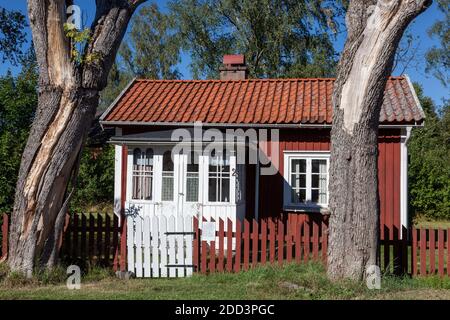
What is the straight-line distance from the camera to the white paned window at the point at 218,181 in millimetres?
11836

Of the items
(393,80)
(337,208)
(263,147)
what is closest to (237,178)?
(263,147)

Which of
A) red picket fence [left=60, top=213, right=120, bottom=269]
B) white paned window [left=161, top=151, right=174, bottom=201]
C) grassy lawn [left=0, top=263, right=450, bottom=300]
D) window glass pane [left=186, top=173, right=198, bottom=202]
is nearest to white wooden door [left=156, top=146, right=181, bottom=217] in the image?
white paned window [left=161, top=151, right=174, bottom=201]

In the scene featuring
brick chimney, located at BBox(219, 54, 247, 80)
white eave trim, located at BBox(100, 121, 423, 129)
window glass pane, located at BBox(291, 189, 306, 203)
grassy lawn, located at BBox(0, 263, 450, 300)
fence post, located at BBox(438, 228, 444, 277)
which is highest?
brick chimney, located at BBox(219, 54, 247, 80)

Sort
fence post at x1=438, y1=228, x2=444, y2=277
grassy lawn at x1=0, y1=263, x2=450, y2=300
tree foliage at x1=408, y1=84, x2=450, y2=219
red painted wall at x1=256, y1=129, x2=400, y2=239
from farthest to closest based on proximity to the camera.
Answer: tree foliage at x1=408, y1=84, x2=450, y2=219 < red painted wall at x1=256, y1=129, x2=400, y2=239 < fence post at x1=438, y1=228, x2=444, y2=277 < grassy lawn at x1=0, y1=263, x2=450, y2=300

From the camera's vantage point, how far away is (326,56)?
29078 millimetres

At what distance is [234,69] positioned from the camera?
1697 centimetres

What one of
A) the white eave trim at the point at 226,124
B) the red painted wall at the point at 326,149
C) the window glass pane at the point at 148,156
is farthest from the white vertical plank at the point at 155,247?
the red painted wall at the point at 326,149

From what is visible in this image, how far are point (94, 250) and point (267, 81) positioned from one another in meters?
8.39

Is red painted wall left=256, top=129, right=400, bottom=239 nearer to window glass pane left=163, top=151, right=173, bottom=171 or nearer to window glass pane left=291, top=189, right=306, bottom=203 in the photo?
window glass pane left=291, top=189, right=306, bottom=203

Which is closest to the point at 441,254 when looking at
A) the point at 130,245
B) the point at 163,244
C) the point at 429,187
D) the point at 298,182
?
the point at 298,182

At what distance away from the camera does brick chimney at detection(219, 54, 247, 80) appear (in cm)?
1692

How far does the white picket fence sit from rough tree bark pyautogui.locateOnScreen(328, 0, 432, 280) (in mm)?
2791

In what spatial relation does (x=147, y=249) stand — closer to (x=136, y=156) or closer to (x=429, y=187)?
(x=136, y=156)
